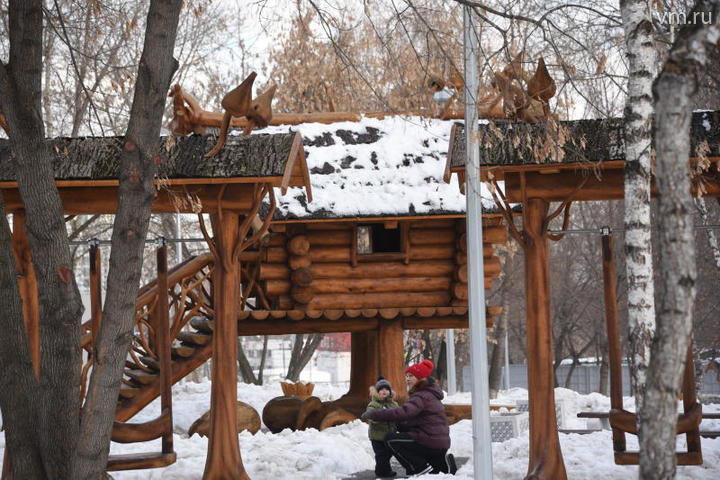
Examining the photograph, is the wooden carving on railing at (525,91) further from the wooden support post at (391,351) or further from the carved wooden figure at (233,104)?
the wooden support post at (391,351)

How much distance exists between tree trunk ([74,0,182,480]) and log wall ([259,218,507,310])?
26.3 feet

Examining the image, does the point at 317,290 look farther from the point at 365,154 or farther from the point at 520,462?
the point at 520,462

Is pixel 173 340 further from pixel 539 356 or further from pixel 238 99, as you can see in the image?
pixel 539 356

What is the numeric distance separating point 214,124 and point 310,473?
6463 mm

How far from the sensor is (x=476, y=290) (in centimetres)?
1106

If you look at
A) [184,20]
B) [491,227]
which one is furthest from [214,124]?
[184,20]

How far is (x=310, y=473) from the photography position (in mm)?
12867

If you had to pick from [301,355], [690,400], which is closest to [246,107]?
[690,400]

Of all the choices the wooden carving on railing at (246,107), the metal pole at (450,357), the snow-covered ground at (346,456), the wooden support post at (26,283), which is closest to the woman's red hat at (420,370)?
the snow-covered ground at (346,456)

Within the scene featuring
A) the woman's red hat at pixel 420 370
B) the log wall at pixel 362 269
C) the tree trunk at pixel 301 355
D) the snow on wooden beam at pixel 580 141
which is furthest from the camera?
the tree trunk at pixel 301 355

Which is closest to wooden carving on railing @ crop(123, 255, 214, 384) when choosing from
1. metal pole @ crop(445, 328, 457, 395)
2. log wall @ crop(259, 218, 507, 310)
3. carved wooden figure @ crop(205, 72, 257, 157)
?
log wall @ crop(259, 218, 507, 310)

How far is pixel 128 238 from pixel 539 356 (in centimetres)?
474

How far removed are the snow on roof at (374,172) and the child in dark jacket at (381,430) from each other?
392 centimetres

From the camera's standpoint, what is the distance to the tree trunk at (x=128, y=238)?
8.98m
